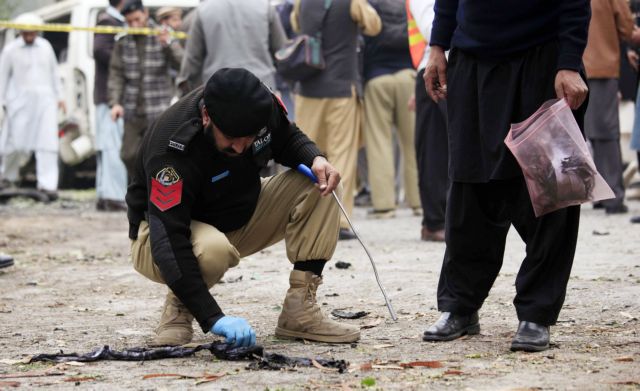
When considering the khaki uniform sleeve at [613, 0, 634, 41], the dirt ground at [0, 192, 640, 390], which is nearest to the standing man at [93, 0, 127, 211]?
the dirt ground at [0, 192, 640, 390]

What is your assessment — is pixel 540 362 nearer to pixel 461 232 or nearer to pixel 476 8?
pixel 461 232

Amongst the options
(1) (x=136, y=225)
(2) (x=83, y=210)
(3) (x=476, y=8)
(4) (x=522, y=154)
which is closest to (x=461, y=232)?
(4) (x=522, y=154)

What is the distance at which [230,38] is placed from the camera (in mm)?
9727

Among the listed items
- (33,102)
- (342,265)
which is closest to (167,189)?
(342,265)

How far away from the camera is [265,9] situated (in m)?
9.91

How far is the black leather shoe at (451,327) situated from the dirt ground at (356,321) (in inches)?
2.0

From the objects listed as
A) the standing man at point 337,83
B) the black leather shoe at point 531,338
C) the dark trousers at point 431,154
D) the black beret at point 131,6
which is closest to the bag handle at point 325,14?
the standing man at point 337,83

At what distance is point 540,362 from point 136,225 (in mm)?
1744

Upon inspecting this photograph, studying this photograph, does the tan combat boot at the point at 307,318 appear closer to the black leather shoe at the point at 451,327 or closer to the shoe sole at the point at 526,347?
the black leather shoe at the point at 451,327

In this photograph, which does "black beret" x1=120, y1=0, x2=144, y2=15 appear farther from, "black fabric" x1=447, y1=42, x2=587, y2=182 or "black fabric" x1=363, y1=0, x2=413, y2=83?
"black fabric" x1=447, y1=42, x2=587, y2=182

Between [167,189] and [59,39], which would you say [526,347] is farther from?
[59,39]

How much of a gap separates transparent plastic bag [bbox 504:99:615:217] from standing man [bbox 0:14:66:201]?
10.7 m

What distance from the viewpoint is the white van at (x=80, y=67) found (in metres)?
14.9

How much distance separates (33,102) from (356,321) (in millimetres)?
9861
